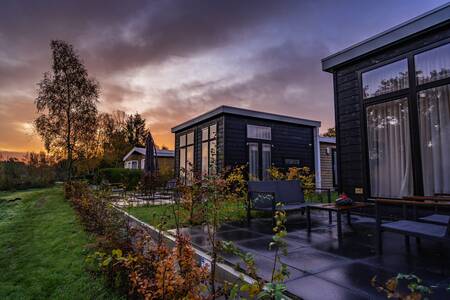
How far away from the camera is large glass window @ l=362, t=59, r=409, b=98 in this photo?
15.4 ft

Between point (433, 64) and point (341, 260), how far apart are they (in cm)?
376

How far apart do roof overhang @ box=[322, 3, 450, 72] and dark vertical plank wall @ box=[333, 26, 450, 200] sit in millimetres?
158

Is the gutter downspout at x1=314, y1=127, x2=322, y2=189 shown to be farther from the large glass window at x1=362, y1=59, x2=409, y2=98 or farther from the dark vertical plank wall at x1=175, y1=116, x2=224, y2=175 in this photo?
the large glass window at x1=362, y1=59, x2=409, y2=98

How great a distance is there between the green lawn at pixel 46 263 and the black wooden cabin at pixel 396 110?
479 centimetres

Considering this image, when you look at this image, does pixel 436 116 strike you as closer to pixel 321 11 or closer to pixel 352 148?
pixel 352 148

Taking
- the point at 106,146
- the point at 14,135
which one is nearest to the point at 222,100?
the point at 14,135

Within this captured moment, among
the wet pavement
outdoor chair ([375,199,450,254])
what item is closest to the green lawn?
the wet pavement

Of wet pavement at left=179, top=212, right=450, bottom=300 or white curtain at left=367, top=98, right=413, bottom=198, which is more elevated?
white curtain at left=367, top=98, right=413, bottom=198

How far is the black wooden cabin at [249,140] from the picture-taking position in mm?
10070

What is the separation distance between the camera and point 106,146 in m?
26.0

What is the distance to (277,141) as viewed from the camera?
452 inches

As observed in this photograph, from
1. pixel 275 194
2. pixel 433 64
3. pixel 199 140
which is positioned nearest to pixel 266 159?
pixel 199 140

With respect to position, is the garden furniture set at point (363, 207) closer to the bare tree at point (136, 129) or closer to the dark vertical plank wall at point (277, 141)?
the dark vertical plank wall at point (277, 141)

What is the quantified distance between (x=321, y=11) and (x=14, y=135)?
50.8 feet
